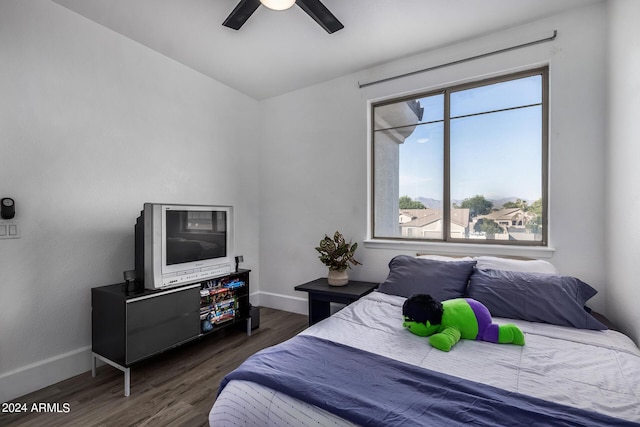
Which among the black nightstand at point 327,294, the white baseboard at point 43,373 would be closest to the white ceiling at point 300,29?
the black nightstand at point 327,294

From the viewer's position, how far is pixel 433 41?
2801 mm

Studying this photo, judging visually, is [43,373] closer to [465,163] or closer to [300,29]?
[300,29]

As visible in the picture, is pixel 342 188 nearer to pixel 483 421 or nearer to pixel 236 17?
pixel 236 17

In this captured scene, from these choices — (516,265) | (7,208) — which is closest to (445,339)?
(516,265)

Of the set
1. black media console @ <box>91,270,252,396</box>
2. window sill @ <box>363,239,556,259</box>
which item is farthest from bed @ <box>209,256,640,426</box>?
black media console @ <box>91,270,252,396</box>

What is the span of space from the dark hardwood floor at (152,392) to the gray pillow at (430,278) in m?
1.33

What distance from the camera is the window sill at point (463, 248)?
8.16 ft

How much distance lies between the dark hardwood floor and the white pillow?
6.51ft

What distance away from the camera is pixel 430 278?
7.70 ft

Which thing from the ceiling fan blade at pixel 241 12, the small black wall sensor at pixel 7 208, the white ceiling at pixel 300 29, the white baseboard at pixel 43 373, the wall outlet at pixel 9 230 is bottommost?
the white baseboard at pixel 43 373

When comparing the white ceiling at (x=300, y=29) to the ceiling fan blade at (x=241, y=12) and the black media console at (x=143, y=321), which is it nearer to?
the ceiling fan blade at (x=241, y=12)

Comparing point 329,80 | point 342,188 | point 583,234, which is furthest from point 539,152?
point 329,80

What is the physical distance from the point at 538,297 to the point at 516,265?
1.33 feet

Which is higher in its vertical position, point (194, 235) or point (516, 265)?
point (194, 235)
